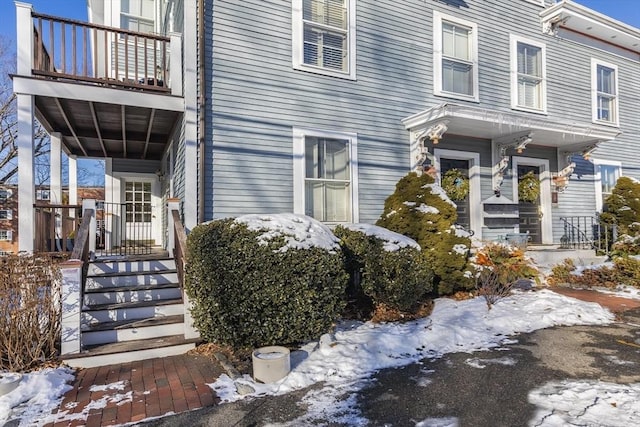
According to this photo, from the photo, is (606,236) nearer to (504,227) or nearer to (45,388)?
(504,227)

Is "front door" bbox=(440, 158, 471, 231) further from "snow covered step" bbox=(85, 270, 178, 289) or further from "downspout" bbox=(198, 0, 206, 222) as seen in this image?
"snow covered step" bbox=(85, 270, 178, 289)

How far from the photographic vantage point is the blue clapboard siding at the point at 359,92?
6402mm

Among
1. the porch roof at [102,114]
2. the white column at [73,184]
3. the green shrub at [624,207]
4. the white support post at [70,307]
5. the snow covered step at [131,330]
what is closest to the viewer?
the white support post at [70,307]

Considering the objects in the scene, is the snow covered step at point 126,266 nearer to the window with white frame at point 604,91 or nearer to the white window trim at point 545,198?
the white window trim at point 545,198

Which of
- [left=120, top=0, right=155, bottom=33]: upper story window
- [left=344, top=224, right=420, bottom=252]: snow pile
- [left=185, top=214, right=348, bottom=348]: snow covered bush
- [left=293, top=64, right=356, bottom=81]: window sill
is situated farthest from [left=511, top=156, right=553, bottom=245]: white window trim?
[left=120, top=0, right=155, bottom=33]: upper story window

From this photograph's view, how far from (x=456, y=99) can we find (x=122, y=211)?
823 centimetres

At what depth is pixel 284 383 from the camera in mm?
3525

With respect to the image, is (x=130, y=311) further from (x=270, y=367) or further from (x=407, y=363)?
(x=407, y=363)

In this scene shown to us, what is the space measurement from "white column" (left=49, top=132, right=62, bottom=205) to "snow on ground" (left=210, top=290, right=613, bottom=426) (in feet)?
18.3

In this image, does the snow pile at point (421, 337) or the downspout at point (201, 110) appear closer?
the snow pile at point (421, 337)

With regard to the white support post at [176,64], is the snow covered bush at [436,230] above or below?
below

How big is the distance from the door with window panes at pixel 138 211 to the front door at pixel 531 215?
936cm

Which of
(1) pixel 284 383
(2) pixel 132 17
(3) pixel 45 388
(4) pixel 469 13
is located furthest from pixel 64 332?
(4) pixel 469 13

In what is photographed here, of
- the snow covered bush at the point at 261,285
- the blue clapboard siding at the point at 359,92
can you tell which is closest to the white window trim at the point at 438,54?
the blue clapboard siding at the point at 359,92
